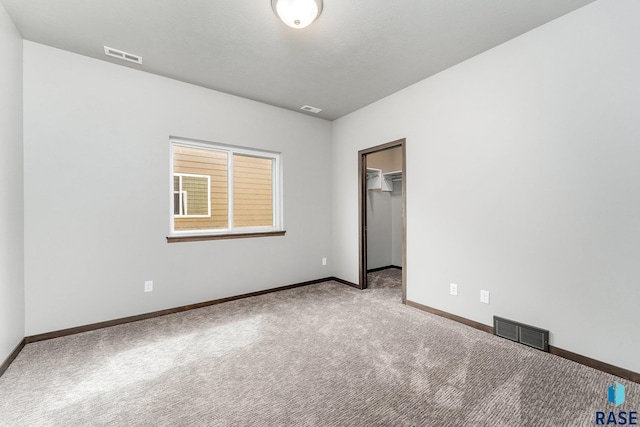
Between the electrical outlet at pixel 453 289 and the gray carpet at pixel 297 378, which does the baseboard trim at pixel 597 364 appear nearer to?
the gray carpet at pixel 297 378

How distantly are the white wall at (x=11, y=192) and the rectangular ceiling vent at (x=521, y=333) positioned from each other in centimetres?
409

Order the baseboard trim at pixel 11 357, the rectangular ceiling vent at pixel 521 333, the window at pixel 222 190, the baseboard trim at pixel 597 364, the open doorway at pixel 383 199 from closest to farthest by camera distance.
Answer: the baseboard trim at pixel 597 364
the baseboard trim at pixel 11 357
the rectangular ceiling vent at pixel 521 333
the window at pixel 222 190
the open doorway at pixel 383 199

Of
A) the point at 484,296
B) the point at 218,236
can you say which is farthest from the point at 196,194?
the point at 484,296

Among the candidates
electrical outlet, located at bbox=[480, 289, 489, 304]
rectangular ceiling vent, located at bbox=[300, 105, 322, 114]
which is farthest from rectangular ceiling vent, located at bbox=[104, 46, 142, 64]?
electrical outlet, located at bbox=[480, 289, 489, 304]

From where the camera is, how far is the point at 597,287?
2.06 m

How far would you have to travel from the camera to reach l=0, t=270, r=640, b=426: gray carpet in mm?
1578

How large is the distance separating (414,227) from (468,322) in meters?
1.18

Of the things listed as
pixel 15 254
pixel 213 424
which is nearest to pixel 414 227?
pixel 213 424

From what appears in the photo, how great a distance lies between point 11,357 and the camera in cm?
215

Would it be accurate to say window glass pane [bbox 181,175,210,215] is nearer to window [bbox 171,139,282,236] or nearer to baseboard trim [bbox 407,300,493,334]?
window [bbox 171,139,282,236]

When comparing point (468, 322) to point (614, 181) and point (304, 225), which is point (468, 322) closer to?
point (614, 181)

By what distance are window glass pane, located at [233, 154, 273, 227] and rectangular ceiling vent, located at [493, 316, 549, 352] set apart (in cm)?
311

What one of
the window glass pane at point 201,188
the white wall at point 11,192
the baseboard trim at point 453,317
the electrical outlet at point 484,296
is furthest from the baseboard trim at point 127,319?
the electrical outlet at point 484,296

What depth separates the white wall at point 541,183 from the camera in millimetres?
1961
